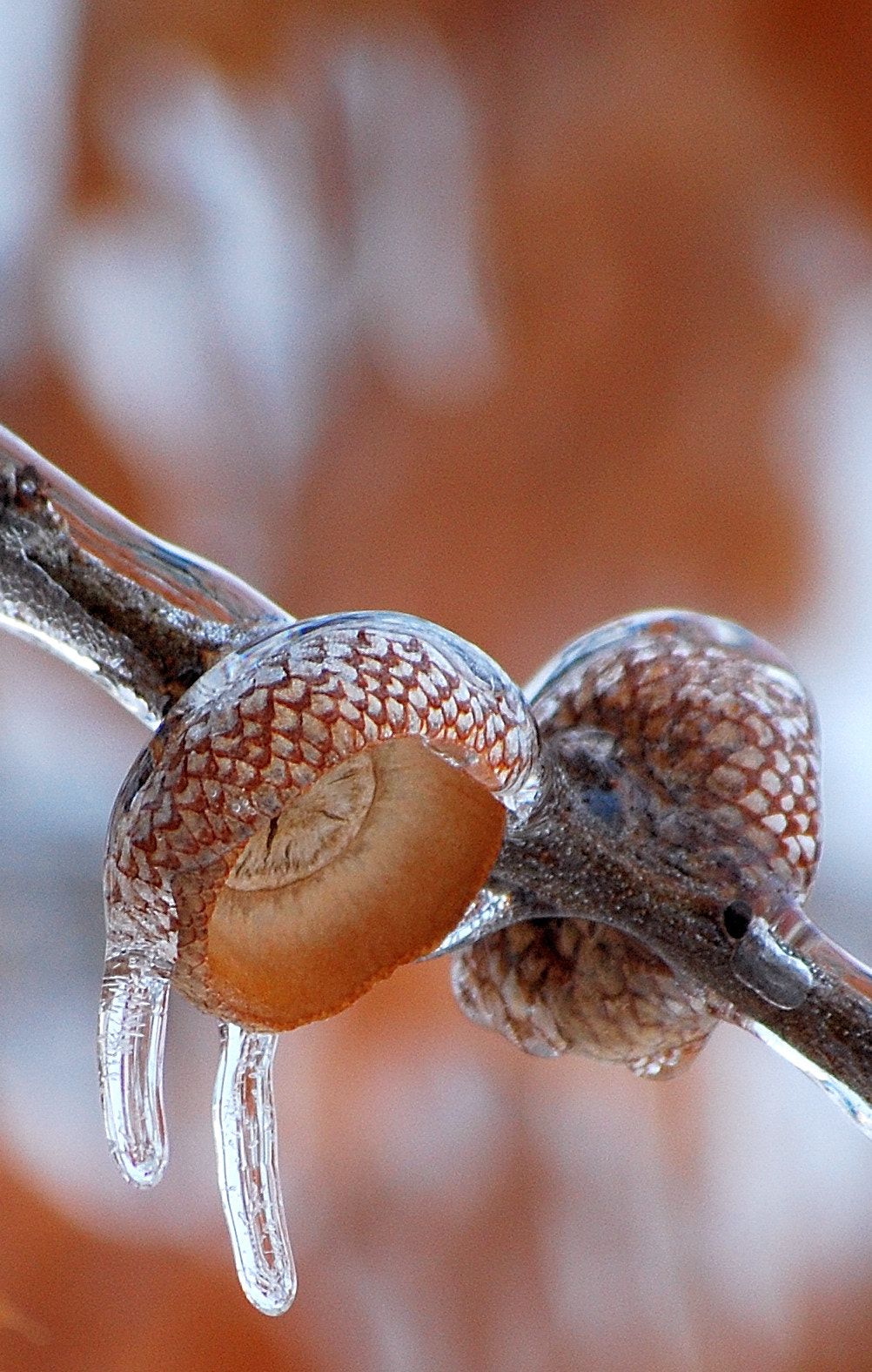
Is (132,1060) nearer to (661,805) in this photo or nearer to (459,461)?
(661,805)

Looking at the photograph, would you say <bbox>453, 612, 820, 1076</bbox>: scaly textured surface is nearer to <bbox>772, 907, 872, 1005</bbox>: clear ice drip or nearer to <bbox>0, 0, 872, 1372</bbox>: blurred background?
<bbox>772, 907, 872, 1005</bbox>: clear ice drip

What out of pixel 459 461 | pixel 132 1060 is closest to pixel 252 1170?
pixel 132 1060

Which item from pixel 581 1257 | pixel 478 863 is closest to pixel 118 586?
pixel 478 863

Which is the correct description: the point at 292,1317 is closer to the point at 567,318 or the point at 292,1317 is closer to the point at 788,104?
the point at 567,318

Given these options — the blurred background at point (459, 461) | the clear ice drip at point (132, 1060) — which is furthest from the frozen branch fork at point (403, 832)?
the blurred background at point (459, 461)

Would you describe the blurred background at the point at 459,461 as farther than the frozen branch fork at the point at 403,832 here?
Yes

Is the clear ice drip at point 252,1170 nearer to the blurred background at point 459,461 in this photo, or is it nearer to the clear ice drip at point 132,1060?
the clear ice drip at point 132,1060

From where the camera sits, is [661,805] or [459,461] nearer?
[661,805]
